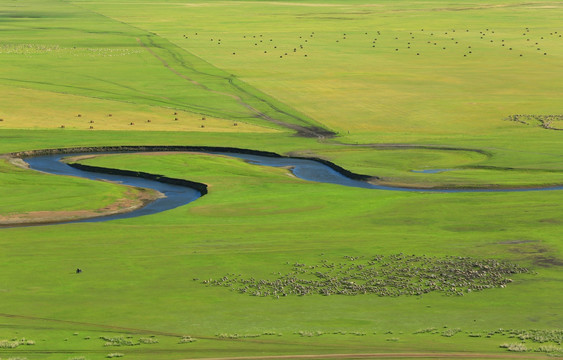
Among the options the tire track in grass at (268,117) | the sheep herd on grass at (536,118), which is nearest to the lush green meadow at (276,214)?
the tire track in grass at (268,117)

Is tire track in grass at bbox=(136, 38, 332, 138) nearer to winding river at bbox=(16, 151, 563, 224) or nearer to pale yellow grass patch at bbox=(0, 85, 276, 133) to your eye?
pale yellow grass patch at bbox=(0, 85, 276, 133)

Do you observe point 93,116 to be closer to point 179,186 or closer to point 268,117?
point 268,117

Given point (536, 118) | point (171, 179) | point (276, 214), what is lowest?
point (171, 179)

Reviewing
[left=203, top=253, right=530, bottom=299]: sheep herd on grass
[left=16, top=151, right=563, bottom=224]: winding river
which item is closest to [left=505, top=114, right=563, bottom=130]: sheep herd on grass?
[left=16, top=151, right=563, bottom=224]: winding river

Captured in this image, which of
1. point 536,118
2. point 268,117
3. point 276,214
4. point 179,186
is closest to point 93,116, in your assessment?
point 268,117

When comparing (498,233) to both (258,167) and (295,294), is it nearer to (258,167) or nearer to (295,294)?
(295,294)

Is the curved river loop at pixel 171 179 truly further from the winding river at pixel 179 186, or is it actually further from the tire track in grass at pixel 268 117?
the tire track in grass at pixel 268 117

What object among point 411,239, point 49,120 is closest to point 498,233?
point 411,239
